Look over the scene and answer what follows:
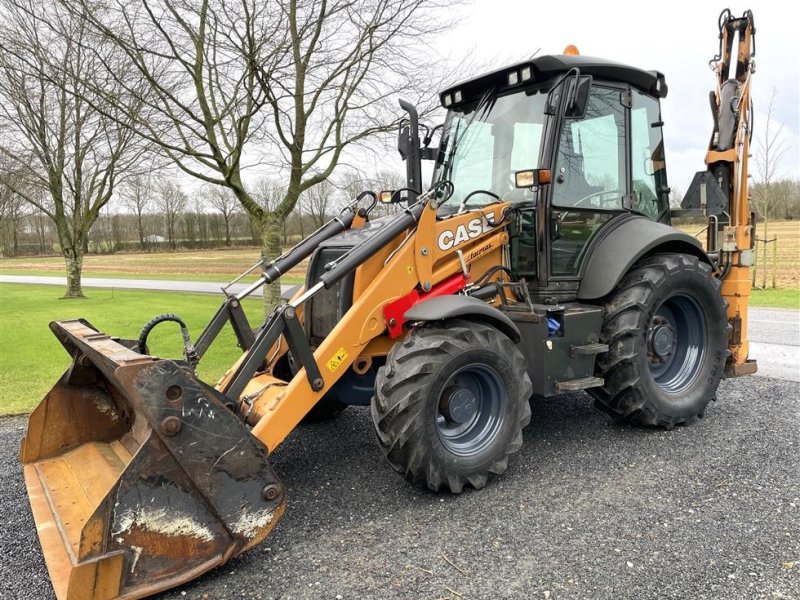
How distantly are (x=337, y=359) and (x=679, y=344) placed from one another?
10.4ft

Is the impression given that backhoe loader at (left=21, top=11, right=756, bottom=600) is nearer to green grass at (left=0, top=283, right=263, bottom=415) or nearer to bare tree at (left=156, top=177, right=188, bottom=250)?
green grass at (left=0, top=283, right=263, bottom=415)

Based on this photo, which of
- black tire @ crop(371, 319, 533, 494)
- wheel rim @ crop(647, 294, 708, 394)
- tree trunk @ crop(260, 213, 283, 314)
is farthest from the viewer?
tree trunk @ crop(260, 213, 283, 314)

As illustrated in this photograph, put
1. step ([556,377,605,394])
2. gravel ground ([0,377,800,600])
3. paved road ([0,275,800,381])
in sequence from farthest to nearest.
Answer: paved road ([0,275,800,381]) < step ([556,377,605,394]) < gravel ground ([0,377,800,600])

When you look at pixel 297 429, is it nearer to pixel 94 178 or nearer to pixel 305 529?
pixel 305 529

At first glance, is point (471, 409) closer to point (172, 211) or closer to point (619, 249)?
point (619, 249)

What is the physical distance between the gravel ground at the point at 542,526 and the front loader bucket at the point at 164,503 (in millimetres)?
196

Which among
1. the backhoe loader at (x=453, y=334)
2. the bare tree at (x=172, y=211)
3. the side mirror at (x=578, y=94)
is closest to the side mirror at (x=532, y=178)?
the backhoe loader at (x=453, y=334)

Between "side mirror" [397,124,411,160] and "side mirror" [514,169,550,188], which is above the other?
"side mirror" [397,124,411,160]

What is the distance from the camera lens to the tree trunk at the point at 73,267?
1659 cm

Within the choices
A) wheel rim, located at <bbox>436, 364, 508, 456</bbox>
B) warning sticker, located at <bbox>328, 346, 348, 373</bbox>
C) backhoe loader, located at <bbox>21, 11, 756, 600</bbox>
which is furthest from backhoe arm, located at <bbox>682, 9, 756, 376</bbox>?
warning sticker, located at <bbox>328, 346, 348, 373</bbox>

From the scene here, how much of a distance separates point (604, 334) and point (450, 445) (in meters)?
1.59

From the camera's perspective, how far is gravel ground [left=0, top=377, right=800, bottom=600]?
2918 mm

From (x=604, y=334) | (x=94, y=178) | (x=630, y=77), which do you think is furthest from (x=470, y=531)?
(x=94, y=178)

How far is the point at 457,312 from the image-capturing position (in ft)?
12.4
